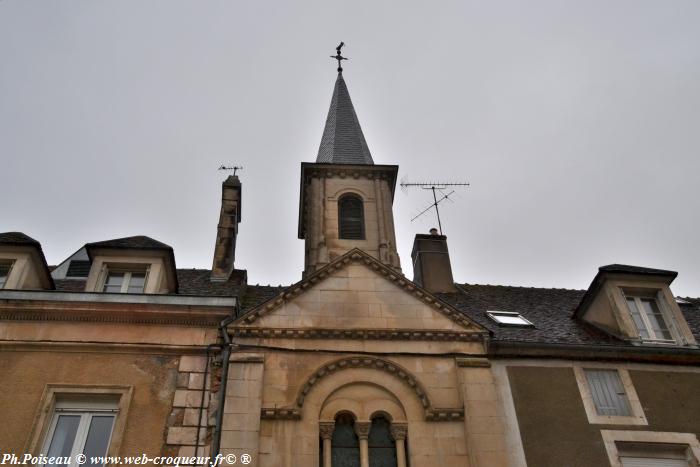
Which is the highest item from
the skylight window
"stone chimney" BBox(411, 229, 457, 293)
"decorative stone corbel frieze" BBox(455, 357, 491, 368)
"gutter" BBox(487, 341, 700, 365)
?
"stone chimney" BBox(411, 229, 457, 293)

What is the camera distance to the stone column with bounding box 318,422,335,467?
10.2 m

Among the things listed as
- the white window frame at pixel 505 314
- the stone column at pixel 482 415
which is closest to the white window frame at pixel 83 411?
the stone column at pixel 482 415

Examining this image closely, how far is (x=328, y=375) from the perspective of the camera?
11219 mm

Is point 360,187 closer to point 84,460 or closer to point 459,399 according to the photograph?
point 459,399

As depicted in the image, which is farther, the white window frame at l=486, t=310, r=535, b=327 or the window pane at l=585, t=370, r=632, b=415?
the white window frame at l=486, t=310, r=535, b=327

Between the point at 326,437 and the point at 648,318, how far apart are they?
755 cm

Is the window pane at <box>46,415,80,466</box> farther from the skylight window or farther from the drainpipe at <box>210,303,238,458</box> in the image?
the skylight window

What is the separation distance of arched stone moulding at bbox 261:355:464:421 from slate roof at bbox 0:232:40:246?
5.87m

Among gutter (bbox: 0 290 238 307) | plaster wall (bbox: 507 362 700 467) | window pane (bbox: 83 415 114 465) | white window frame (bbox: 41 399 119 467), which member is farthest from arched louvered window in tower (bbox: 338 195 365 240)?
window pane (bbox: 83 415 114 465)

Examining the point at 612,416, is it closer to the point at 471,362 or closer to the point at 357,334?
the point at 471,362

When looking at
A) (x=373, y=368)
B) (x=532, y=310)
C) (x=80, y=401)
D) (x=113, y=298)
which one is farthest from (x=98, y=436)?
(x=532, y=310)

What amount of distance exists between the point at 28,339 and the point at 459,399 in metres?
7.63

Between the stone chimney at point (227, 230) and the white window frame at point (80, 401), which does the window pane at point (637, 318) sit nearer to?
the stone chimney at point (227, 230)

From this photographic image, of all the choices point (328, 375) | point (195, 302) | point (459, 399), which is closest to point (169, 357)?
point (195, 302)
